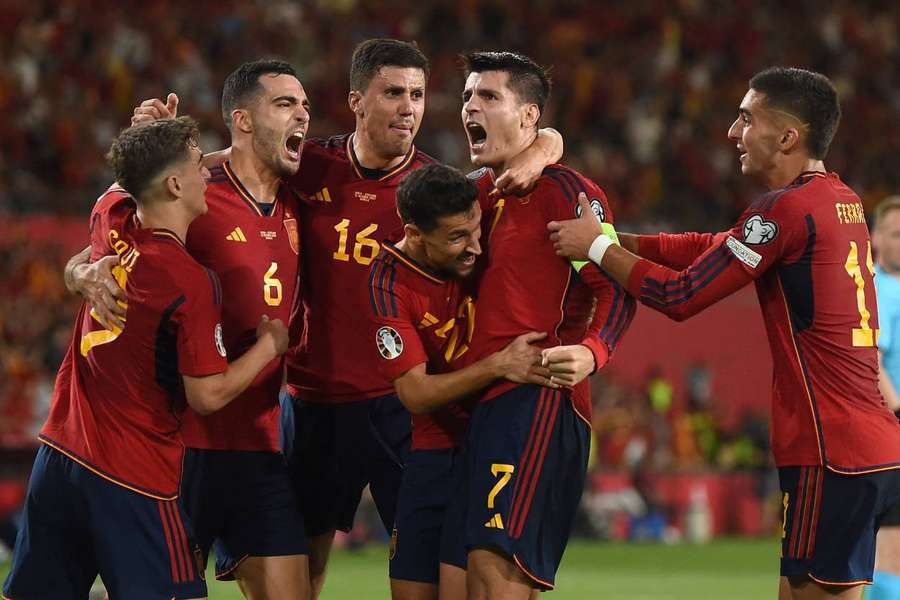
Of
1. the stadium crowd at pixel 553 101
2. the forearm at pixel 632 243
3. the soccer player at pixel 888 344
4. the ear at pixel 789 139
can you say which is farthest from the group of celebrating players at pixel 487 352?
the stadium crowd at pixel 553 101

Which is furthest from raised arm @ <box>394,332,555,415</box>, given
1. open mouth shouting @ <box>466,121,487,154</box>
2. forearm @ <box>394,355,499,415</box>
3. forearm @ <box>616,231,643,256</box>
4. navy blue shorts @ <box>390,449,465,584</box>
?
forearm @ <box>616,231,643,256</box>

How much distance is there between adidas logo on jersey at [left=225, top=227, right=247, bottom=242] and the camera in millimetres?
5855

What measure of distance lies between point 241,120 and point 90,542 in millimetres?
2045

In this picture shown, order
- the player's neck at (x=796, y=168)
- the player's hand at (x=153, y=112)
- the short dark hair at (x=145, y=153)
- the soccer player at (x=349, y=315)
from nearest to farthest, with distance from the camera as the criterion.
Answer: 1. the short dark hair at (x=145, y=153)
2. the player's neck at (x=796, y=168)
3. the player's hand at (x=153, y=112)
4. the soccer player at (x=349, y=315)

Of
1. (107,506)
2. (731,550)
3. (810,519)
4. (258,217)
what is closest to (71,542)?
(107,506)

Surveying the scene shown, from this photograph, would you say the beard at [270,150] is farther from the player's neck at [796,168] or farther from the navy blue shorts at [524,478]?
the player's neck at [796,168]

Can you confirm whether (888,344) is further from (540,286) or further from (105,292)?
(105,292)

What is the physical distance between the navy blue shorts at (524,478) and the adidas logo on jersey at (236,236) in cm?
139

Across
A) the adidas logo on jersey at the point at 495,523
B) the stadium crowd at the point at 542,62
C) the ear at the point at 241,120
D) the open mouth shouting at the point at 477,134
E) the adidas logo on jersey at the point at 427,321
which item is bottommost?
the adidas logo on jersey at the point at 495,523

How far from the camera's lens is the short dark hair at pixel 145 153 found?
5098 millimetres

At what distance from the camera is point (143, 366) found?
198 inches

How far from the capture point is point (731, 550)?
1497 centimetres

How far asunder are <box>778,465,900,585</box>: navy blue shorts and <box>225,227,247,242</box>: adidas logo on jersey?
2454 millimetres

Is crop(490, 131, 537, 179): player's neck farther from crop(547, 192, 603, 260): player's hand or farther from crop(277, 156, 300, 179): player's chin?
crop(277, 156, 300, 179): player's chin
